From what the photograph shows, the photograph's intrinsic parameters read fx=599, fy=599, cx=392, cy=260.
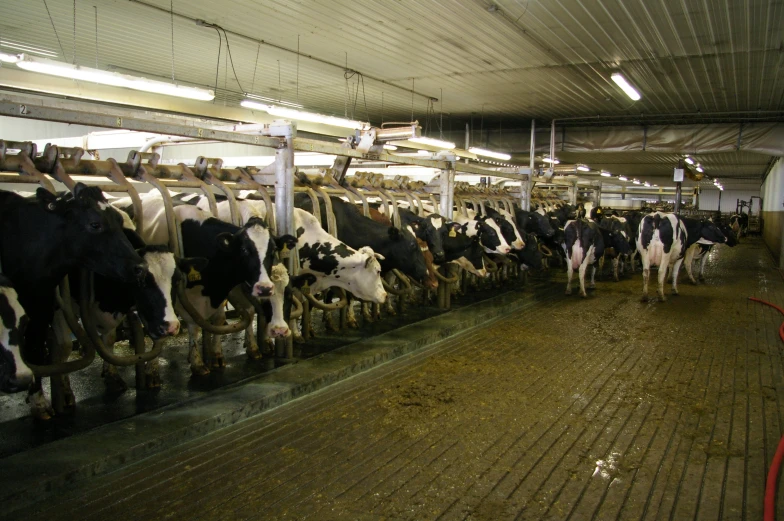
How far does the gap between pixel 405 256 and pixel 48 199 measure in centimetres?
443

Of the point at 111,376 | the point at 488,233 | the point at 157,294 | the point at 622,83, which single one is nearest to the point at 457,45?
the point at 622,83

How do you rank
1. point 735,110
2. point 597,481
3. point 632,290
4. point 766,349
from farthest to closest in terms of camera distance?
point 735,110 → point 632,290 → point 766,349 → point 597,481

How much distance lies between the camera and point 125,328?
580 centimetres

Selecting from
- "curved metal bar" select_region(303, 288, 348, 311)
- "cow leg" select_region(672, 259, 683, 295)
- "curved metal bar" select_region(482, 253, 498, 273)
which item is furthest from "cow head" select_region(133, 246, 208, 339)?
"cow leg" select_region(672, 259, 683, 295)

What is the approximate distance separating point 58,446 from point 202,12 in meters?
6.84

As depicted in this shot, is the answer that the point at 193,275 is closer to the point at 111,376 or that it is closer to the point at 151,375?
the point at 151,375

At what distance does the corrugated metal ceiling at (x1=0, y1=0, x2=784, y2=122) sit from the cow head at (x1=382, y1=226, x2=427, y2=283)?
3222mm

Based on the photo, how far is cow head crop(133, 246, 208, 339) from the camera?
4.43 meters

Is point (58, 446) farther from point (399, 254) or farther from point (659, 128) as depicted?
point (659, 128)

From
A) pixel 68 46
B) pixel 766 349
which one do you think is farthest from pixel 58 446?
pixel 68 46

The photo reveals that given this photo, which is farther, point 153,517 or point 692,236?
point 692,236

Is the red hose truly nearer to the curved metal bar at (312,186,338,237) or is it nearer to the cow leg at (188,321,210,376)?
the cow leg at (188,321,210,376)

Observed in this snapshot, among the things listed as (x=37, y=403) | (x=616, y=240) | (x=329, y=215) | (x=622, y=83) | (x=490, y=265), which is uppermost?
(x=622, y=83)

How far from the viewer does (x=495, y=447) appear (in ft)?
13.9
